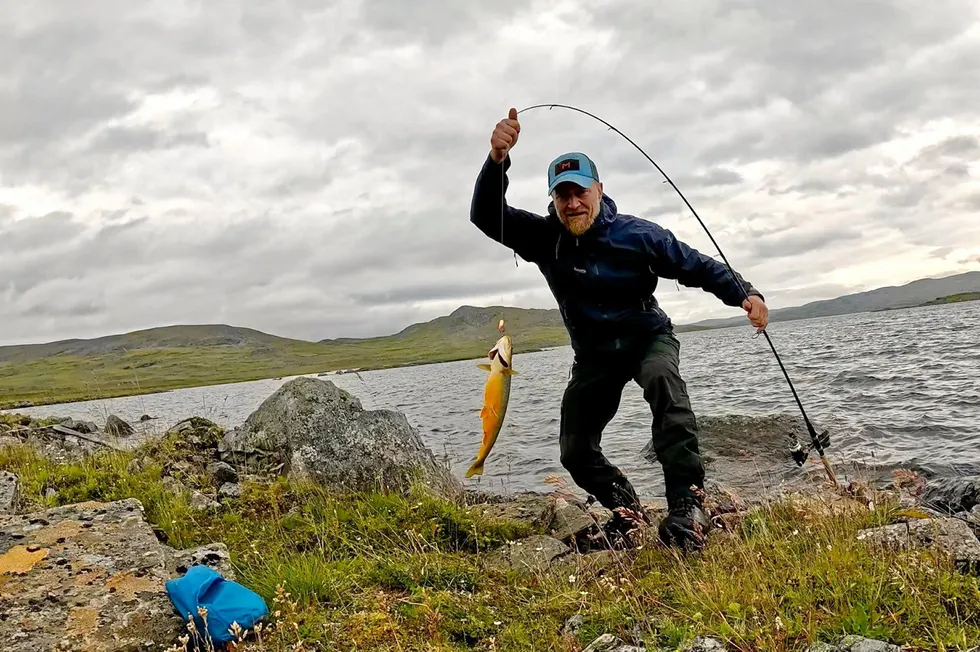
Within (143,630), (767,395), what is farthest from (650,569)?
(767,395)

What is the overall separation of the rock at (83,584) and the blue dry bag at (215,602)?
136 millimetres

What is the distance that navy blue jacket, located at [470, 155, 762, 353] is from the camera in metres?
6.16

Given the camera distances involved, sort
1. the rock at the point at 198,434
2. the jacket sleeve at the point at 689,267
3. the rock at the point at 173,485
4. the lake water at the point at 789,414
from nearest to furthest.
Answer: the jacket sleeve at the point at 689,267 < the rock at the point at 173,485 < the rock at the point at 198,434 < the lake water at the point at 789,414

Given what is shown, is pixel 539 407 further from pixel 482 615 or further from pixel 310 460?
pixel 482 615

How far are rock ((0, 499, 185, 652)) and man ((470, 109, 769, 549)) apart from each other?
3.90 meters

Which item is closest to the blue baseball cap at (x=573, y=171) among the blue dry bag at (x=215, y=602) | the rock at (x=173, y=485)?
the blue dry bag at (x=215, y=602)

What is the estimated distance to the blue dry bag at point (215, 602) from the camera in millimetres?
4113

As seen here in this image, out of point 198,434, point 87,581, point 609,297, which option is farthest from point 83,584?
point 198,434

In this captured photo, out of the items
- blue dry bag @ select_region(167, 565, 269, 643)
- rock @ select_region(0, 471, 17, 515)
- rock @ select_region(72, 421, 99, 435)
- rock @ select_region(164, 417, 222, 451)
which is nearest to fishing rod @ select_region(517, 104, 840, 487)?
blue dry bag @ select_region(167, 565, 269, 643)

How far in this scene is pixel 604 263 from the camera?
20.4 feet

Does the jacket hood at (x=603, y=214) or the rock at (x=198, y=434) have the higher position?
the jacket hood at (x=603, y=214)

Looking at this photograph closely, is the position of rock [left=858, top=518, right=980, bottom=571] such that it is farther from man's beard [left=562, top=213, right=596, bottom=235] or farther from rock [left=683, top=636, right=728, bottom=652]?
man's beard [left=562, top=213, right=596, bottom=235]

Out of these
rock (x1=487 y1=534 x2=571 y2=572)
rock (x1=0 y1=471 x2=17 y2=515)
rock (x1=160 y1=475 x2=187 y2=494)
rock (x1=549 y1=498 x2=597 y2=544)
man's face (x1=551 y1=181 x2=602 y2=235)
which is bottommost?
rock (x1=549 y1=498 x2=597 y2=544)

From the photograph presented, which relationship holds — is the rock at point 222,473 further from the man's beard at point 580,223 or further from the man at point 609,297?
the man's beard at point 580,223
